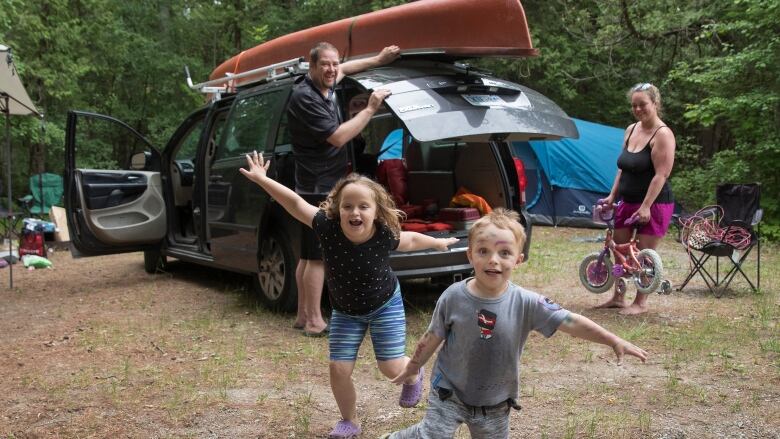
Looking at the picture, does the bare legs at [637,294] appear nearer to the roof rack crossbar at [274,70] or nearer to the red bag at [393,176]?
the red bag at [393,176]

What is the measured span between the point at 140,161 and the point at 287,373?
159 inches

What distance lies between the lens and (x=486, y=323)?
229cm

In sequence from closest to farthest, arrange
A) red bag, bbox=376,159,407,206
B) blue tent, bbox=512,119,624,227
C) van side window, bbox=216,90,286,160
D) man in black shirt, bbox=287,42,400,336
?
man in black shirt, bbox=287,42,400,336 → van side window, bbox=216,90,286,160 → red bag, bbox=376,159,407,206 → blue tent, bbox=512,119,624,227

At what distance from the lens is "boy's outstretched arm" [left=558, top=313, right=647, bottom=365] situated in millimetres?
2145

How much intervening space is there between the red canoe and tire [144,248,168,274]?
11.7 ft

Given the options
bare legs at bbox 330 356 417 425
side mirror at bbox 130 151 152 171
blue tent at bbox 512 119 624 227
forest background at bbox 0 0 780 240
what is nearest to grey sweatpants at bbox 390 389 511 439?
bare legs at bbox 330 356 417 425

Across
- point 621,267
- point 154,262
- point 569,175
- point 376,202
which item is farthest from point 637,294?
point 569,175

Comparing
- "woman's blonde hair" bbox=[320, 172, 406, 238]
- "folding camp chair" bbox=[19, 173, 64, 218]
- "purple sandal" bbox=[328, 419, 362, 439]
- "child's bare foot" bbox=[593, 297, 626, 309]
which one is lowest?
"folding camp chair" bbox=[19, 173, 64, 218]

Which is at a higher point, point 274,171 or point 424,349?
point 274,171

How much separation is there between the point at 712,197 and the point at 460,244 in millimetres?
8292

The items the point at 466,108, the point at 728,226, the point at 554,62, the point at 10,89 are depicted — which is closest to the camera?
the point at 466,108

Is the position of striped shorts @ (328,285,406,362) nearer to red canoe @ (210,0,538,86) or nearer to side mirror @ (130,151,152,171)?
red canoe @ (210,0,538,86)

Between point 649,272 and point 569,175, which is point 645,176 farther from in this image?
point 569,175

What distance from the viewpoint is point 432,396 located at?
2402mm
